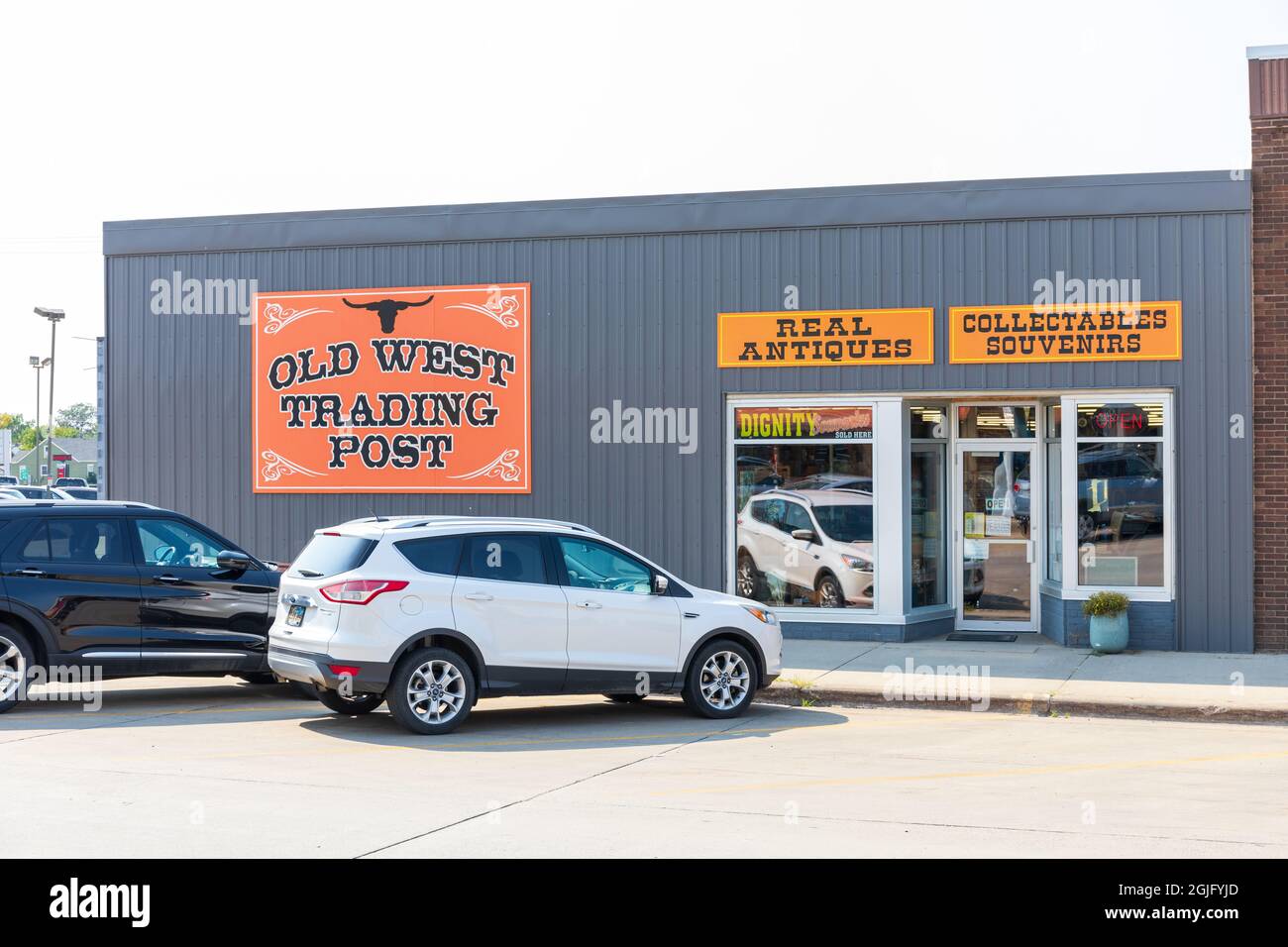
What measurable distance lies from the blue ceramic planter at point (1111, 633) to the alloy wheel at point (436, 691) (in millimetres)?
7933

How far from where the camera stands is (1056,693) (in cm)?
1284

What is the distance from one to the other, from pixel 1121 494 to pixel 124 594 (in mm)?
10795

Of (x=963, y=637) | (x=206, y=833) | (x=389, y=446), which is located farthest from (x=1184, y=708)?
(x=389, y=446)

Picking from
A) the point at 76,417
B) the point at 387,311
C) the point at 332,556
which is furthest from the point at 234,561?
the point at 76,417

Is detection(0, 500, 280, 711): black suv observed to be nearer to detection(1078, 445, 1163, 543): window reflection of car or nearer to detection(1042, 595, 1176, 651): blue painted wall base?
detection(1042, 595, 1176, 651): blue painted wall base

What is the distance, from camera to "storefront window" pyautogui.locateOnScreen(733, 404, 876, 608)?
16859 millimetres

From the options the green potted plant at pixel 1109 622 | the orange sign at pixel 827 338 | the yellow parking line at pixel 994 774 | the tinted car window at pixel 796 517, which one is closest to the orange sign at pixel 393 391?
the orange sign at pixel 827 338

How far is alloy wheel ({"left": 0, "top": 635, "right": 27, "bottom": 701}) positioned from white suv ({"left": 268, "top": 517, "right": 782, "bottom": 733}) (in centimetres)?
222

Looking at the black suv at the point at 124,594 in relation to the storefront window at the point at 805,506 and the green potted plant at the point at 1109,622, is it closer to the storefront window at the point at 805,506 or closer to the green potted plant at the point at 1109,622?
the storefront window at the point at 805,506

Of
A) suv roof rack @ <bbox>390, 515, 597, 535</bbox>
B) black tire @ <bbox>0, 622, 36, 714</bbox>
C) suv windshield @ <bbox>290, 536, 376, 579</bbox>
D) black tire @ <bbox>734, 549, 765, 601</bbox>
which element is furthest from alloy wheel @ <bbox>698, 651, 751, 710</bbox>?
black tire @ <bbox>0, 622, 36, 714</bbox>

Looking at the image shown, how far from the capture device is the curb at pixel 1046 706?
1222cm

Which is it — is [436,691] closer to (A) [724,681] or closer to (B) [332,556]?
(B) [332,556]

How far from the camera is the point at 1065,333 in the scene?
52.6 feet

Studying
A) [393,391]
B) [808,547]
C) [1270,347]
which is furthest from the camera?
[393,391]
